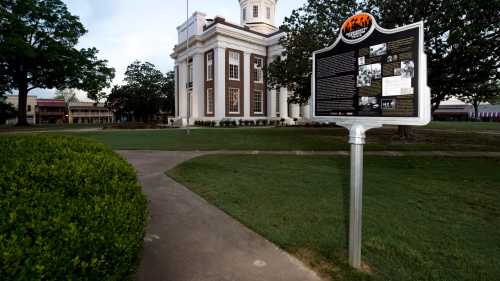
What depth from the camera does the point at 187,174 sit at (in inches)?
285

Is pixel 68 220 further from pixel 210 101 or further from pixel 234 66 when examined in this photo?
pixel 210 101

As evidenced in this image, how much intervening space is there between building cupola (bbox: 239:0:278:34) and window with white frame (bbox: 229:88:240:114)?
1419 centimetres

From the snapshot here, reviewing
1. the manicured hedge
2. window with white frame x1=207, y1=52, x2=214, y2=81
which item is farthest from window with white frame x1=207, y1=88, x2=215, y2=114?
the manicured hedge

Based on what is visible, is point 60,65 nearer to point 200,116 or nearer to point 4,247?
point 200,116

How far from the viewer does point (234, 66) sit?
3712cm

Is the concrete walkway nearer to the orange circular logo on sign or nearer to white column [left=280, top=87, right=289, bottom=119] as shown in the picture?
the orange circular logo on sign

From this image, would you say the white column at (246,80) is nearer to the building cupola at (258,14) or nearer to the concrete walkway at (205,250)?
the building cupola at (258,14)

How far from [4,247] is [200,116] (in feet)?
125

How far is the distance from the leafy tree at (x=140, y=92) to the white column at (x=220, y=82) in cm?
2488

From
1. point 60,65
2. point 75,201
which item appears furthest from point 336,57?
point 60,65

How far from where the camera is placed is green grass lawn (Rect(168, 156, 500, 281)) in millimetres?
2975

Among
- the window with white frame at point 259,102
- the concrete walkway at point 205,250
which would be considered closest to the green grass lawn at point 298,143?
the concrete walkway at point 205,250

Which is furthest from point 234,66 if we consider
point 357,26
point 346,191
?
point 357,26

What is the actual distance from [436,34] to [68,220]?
14078mm
